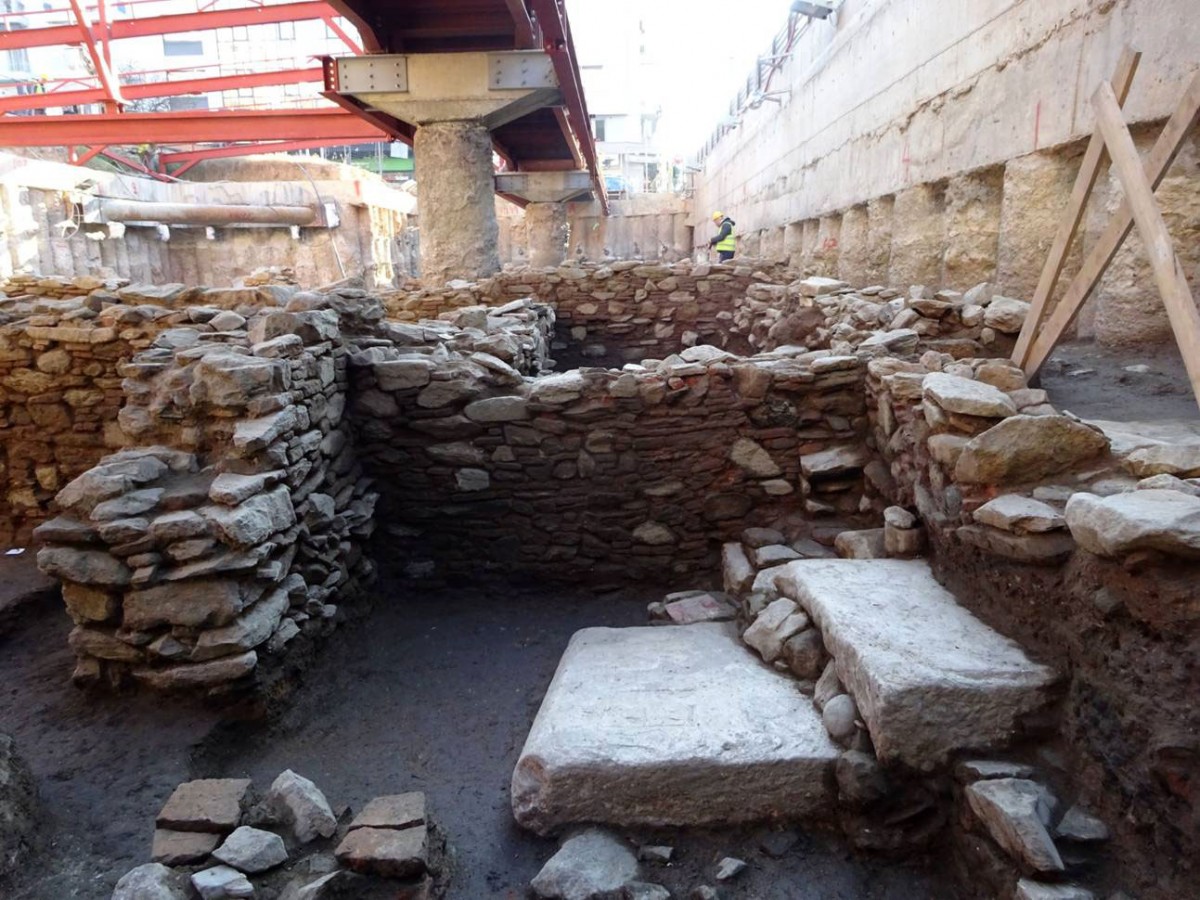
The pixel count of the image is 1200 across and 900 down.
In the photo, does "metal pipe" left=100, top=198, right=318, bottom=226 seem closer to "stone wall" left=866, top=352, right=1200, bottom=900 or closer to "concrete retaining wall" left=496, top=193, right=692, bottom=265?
"concrete retaining wall" left=496, top=193, right=692, bottom=265

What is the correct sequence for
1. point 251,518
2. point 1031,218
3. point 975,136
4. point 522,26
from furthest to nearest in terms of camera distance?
point 522,26 < point 975,136 < point 1031,218 < point 251,518

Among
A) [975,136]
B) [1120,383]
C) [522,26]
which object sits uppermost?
[522,26]

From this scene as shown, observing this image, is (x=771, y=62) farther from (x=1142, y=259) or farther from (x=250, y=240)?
(x=250, y=240)

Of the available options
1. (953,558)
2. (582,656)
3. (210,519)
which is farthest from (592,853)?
(210,519)

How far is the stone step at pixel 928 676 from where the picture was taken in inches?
96.0

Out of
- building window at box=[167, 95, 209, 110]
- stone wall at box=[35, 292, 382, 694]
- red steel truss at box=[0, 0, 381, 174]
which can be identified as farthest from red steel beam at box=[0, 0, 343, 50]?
building window at box=[167, 95, 209, 110]

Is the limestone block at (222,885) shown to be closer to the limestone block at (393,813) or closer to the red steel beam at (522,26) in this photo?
the limestone block at (393,813)

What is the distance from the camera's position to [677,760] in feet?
8.63

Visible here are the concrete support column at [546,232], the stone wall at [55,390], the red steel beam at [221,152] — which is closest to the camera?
the stone wall at [55,390]

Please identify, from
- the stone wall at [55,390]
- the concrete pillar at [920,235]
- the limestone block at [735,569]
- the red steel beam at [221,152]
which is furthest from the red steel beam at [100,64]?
the limestone block at [735,569]

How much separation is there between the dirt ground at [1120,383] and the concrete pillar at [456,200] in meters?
6.51

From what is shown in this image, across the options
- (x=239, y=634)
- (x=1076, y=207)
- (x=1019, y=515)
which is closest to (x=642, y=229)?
(x=1076, y=207)

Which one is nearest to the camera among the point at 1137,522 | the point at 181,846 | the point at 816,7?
the point at 1137,522

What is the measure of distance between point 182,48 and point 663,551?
46909 mm
